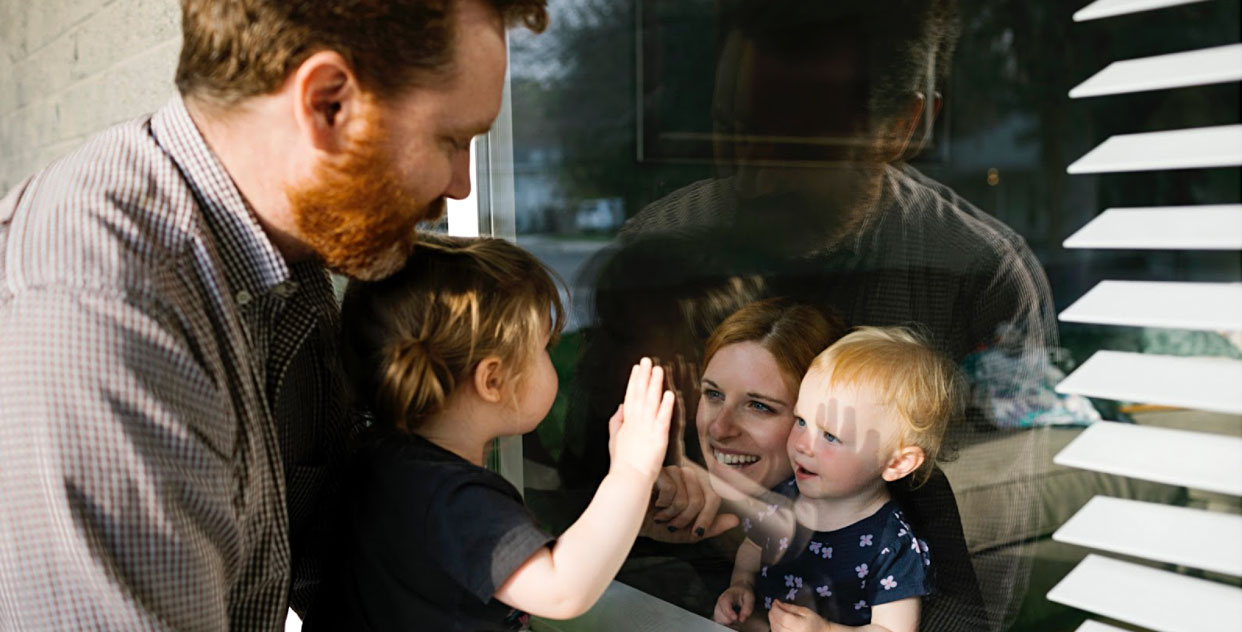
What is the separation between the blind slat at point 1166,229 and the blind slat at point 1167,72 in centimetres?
9

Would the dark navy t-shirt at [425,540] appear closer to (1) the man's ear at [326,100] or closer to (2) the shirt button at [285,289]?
(2) the shirt button at [285,289]

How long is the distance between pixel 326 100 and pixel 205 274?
0.22m

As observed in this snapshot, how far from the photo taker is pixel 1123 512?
32.3 inches

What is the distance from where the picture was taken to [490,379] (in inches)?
50.5

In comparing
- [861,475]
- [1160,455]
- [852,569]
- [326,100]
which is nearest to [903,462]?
[861,475]

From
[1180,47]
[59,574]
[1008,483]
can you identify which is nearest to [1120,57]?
[1180,47]

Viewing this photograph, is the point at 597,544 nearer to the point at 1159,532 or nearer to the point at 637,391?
the point at 637,391

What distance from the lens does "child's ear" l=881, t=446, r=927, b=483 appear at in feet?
3.25

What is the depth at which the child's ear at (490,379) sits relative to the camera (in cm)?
126

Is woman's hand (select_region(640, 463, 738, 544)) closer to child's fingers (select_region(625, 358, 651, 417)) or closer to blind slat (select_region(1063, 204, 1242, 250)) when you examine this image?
child's fingers (select_region(625, 358, 651, 417))

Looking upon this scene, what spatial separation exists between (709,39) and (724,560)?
0.66m

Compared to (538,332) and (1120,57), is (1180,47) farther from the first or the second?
(538,332)

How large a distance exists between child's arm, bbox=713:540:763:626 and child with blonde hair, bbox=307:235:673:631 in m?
0.20

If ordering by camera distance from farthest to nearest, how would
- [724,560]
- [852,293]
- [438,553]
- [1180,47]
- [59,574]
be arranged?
[724,560], [438,553], [852,293], [59,574], [1180,47]
